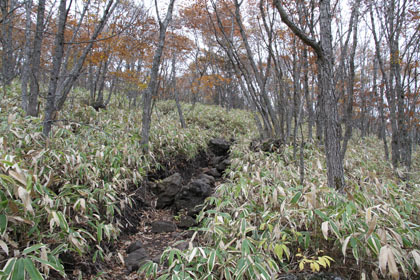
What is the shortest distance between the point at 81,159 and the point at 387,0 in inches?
310

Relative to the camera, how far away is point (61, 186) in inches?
123

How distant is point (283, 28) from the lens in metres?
6.90

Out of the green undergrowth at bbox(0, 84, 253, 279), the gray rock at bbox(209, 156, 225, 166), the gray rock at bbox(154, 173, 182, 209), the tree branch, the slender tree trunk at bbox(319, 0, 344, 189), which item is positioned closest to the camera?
the green undergrowth at bbox(0, 84, 253, 279)

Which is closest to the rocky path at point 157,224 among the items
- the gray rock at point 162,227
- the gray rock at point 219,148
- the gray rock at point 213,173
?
the gray rock at point 162,227

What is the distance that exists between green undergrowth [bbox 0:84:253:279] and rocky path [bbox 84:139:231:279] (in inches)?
10.8

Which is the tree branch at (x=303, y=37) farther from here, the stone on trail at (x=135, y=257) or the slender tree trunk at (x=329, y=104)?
the stone on trail at (x=135, y=257)

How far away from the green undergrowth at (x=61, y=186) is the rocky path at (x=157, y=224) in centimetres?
28

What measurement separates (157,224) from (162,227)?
104mm

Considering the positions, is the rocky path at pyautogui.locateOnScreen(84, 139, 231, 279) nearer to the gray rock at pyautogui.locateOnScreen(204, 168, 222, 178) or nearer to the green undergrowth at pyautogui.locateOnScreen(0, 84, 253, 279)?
the green undergrowth at pyautogui.locateOnScreen(0, 84, 253, 279)

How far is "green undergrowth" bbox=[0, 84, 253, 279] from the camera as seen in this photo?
191 centimetres

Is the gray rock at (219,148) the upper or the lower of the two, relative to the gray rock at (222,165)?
upper

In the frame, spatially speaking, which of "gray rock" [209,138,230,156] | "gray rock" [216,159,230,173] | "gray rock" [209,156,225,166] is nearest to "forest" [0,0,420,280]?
"gray rock" [216,159,230,173]

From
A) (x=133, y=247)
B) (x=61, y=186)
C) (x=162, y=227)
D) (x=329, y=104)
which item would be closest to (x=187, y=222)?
(x=162, y=227)

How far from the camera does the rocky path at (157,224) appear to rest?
2920 mm
